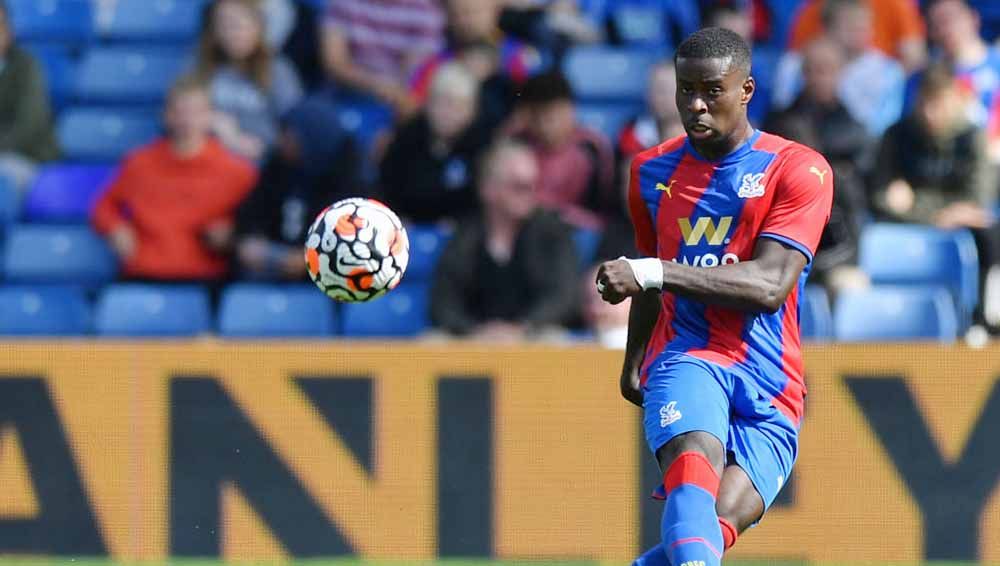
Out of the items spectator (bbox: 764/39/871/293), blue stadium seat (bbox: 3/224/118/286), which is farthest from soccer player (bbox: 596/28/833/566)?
blue stadium seat (bbox: 3/224/118/286)

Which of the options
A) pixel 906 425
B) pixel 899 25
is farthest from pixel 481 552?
pixel 899 25

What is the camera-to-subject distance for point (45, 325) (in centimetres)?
1070

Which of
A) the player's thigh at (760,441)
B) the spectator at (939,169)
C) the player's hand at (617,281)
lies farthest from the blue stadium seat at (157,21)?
the player's hand at (617,281)

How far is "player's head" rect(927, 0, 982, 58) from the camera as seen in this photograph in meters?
10.7

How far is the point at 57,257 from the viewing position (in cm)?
1098

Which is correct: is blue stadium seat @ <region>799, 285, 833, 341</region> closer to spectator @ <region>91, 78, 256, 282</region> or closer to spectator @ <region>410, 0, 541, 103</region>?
spectator @ <region>410, 0, 541, 103</region>

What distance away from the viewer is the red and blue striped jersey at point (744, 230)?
5387 mm

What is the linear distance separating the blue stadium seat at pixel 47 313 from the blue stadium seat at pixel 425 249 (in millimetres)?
2195

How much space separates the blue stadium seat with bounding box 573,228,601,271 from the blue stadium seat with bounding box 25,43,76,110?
4.42 meters

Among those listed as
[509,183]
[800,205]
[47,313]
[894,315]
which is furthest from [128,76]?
[800,205]

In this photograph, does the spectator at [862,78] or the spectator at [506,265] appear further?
the spectator at [862,78]

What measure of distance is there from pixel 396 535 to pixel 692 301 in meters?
3.45

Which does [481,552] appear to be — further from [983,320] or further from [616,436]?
[983,320]

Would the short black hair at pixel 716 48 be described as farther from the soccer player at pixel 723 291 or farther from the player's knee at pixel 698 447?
the player's knee at pixel 698 447
